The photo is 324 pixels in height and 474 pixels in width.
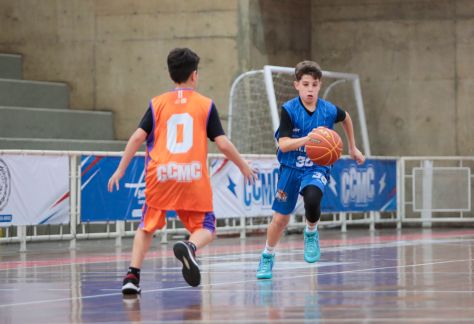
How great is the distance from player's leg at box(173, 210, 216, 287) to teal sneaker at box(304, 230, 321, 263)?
7.78 feet

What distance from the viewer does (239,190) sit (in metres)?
22.7

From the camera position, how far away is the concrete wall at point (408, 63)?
92.7 ft

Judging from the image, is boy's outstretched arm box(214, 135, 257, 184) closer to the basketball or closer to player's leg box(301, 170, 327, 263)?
the basketball

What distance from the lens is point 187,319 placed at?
8.62m

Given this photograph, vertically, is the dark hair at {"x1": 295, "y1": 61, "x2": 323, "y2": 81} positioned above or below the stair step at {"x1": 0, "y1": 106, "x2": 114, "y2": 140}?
above

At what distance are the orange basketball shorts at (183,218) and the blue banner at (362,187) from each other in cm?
1427

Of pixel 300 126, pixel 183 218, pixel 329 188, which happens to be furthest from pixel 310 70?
pixel 329 188

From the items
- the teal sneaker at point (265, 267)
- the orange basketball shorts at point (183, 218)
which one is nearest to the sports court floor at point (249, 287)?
the teal sneaker at point (265, 267)

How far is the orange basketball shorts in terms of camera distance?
10.3m

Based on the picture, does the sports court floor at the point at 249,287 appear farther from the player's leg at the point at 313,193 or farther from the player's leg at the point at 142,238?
the player's leg at the point at 313,193

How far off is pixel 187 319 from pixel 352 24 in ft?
69.5

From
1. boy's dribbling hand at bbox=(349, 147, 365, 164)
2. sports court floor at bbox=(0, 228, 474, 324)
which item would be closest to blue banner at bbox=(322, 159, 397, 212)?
sports court floor at bbox=(0, 228, 474, 324)

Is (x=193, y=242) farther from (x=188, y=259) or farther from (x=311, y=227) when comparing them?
(x=311, y=227)

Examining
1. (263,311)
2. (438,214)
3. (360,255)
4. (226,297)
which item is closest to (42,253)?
(360,255)
